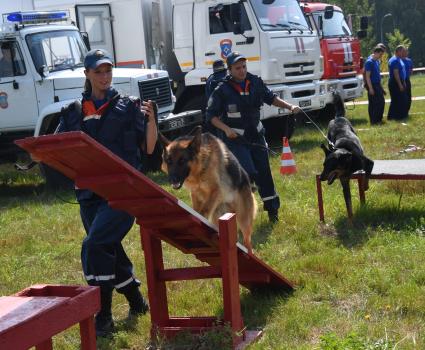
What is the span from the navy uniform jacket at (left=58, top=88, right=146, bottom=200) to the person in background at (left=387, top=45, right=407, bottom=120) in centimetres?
1306

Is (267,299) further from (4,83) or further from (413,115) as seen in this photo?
(413,115)

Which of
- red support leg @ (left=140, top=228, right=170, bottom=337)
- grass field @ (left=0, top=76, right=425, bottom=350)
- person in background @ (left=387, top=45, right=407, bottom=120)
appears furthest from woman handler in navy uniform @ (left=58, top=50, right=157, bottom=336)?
person in background @ (left=387, top=45, right=407, bottom=120)

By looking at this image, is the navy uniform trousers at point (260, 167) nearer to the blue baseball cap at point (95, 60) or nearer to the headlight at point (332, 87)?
the blue baseball cap at point (95, 60)

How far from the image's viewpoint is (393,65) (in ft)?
55.1

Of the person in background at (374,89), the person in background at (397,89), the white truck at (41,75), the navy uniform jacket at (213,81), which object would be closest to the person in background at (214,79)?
the navy uniform jacket at (213,81)

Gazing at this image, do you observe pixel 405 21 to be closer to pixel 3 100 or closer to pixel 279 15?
pixel 279 15

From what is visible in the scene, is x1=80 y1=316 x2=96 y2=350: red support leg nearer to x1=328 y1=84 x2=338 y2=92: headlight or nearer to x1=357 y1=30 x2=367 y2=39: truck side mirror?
x1=328 y1=84 x2=338 y2=92: headlight

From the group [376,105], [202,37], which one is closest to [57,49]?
[202,37]

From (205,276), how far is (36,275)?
2.40m

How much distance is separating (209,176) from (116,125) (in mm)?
1624

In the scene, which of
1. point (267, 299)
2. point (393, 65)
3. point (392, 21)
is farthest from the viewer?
point (392, 21)

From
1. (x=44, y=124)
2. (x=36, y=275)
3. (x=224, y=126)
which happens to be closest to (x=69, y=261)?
(x=36, y=275)

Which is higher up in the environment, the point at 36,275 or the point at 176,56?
the point at 176,56

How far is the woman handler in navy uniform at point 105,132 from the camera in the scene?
14.8 feet
